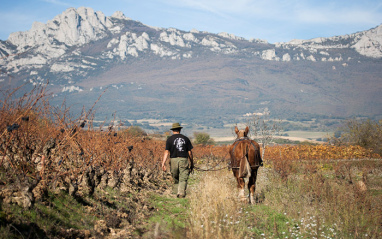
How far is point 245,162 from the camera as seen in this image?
10.2m

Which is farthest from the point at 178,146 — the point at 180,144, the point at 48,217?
the point at 48,217

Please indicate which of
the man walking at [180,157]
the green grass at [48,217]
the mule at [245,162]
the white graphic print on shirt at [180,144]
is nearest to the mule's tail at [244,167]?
the mule at [245,162]

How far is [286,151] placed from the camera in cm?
2634

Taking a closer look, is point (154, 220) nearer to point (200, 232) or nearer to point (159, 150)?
point (200, 232)

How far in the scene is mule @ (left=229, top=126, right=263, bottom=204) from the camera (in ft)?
33.3

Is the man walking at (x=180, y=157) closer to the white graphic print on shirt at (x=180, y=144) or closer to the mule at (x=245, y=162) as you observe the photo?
the white graphic print on shirt at (x=180, y=144)

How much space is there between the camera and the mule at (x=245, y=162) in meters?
10.2

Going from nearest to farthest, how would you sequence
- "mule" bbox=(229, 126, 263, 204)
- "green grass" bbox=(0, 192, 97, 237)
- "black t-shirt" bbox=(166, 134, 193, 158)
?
"green grass" bbox=(0, 192, 97, 237) < "black t-shirt" bbox=(166, 134, 193, 158) < "mule" bbox=(229, 126, 263, 204)

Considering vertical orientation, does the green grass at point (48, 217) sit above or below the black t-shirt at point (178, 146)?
below

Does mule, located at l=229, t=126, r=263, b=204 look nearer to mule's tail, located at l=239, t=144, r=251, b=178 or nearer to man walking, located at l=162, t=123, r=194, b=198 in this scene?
mule's tail, located at l=239, t=144, r=251, b=178

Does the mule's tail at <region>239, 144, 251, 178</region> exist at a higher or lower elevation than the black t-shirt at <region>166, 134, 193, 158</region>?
lower

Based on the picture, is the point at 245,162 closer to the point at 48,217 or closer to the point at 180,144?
the point at 180,144

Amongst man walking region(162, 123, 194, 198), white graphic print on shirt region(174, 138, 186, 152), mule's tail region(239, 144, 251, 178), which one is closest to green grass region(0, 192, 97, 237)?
man walking region(162, 123, 194, 198)

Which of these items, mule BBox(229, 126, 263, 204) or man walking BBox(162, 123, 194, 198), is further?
mule BBox(229, 126, 263, 204)
